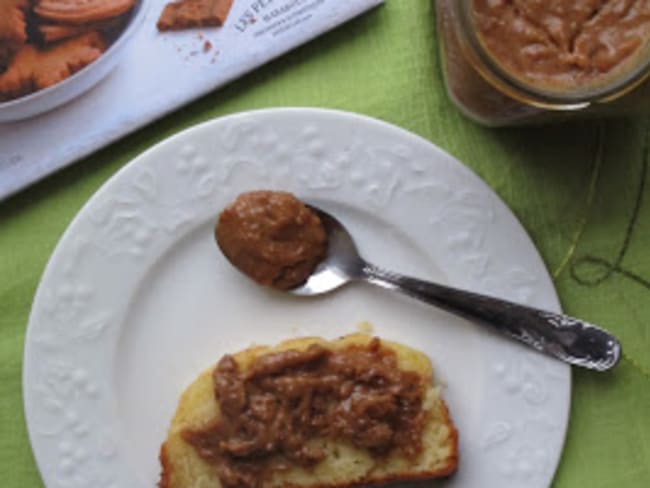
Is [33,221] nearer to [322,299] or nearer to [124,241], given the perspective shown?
[124,241]

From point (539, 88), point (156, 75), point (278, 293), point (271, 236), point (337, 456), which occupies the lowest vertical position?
point (337, 456)

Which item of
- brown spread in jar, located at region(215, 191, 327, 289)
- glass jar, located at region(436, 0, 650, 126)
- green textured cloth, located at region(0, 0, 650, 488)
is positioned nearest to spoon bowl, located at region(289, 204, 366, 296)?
brown spread in jar, located at region(215, 191, 327, 289)

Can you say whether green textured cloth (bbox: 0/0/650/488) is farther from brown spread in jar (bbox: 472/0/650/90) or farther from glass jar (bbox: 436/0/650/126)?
brown spread in jar (bbox: 472/0/650/90)

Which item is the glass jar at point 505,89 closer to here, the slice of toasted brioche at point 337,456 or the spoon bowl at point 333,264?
the spoon bowl at point 333,264

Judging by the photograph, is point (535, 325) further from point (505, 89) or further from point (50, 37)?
point (50, 37)

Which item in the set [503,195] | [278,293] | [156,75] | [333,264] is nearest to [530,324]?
[503,195]

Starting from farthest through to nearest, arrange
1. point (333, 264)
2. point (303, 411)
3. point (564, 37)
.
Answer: point (333, 264) → point (303, 411) → point (564, 37)
